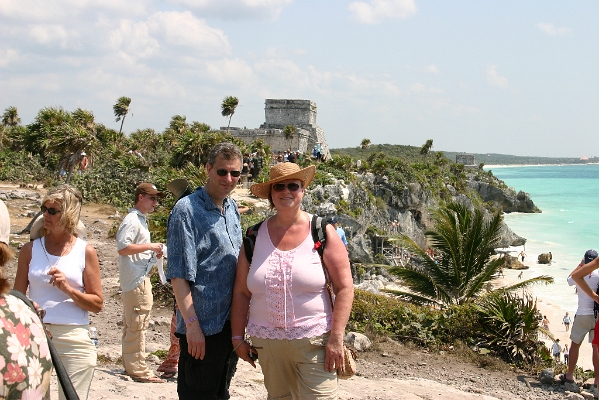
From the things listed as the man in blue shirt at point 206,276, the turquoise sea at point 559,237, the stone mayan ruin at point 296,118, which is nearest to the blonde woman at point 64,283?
the man in blue shirt at point 206,276

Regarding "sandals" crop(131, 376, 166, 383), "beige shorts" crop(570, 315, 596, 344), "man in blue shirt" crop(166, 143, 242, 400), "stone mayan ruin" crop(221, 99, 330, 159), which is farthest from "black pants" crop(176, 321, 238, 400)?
"stone mayan ruin" crop(221, 99, 330, 159)

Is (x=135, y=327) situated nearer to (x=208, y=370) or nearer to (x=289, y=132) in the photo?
(x=208, y=370)

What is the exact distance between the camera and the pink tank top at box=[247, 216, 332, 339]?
335cm

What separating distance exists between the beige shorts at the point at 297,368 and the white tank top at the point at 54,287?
114cm

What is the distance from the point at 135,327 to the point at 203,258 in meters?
2.16

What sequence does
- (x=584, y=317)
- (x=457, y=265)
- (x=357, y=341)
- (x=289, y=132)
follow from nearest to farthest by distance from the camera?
(x=584, y=317) < (x=357, y=341) < (x=457, y=265) < (x=289, y=132)

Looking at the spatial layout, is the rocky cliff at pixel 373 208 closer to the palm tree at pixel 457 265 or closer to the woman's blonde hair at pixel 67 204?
the palm tree at pixel 457 265

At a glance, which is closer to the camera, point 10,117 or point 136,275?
point 136,275

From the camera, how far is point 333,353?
3.33 m

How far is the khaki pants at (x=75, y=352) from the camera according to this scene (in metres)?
3.52

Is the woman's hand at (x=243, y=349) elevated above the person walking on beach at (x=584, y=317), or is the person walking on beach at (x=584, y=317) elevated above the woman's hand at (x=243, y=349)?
the woman's hand at (x=243, y=349)

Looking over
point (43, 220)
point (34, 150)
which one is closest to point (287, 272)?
point (43, 220)

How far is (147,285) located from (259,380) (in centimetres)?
155

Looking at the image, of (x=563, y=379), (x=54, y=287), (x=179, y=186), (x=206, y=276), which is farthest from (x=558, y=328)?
(x=54, y=287)
